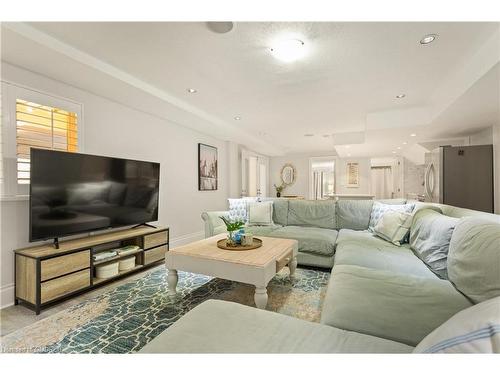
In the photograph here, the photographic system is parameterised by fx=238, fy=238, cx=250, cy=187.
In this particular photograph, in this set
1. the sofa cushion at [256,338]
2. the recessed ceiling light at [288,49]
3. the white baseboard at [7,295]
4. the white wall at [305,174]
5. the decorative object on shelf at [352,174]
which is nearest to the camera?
the sofa cushion at [256,338]

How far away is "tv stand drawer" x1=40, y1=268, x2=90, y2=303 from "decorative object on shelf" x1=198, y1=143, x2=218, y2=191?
2665mm

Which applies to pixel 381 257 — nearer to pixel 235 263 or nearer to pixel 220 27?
pixel 235 263

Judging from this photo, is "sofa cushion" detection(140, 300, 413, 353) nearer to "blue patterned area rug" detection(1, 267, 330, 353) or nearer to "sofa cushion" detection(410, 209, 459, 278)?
"blue patterned area rug" detection(1, 267, 330, 353)

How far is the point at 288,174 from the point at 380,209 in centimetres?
548

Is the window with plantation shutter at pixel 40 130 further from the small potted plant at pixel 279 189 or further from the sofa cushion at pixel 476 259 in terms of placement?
the small potted plant at pixel 279 189

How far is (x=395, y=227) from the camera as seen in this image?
270 centimetres

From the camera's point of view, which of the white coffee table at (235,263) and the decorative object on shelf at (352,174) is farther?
the decorative object on shelf at (352,174)

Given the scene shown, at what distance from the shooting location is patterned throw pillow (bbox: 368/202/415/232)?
3070 millimetres

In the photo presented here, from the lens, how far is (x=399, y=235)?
2.62 metres

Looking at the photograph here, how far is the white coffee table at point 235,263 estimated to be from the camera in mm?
1896

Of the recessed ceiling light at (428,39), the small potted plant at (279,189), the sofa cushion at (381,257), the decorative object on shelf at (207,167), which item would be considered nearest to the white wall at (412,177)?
the small potted plant at (279,189)

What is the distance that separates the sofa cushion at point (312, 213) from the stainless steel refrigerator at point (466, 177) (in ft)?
5.45

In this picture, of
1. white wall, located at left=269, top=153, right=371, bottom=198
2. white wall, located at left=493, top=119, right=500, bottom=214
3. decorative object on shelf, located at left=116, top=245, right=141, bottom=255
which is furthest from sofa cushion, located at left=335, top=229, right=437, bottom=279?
white wall, located at left=269, top=153, right=371, bottom=198
